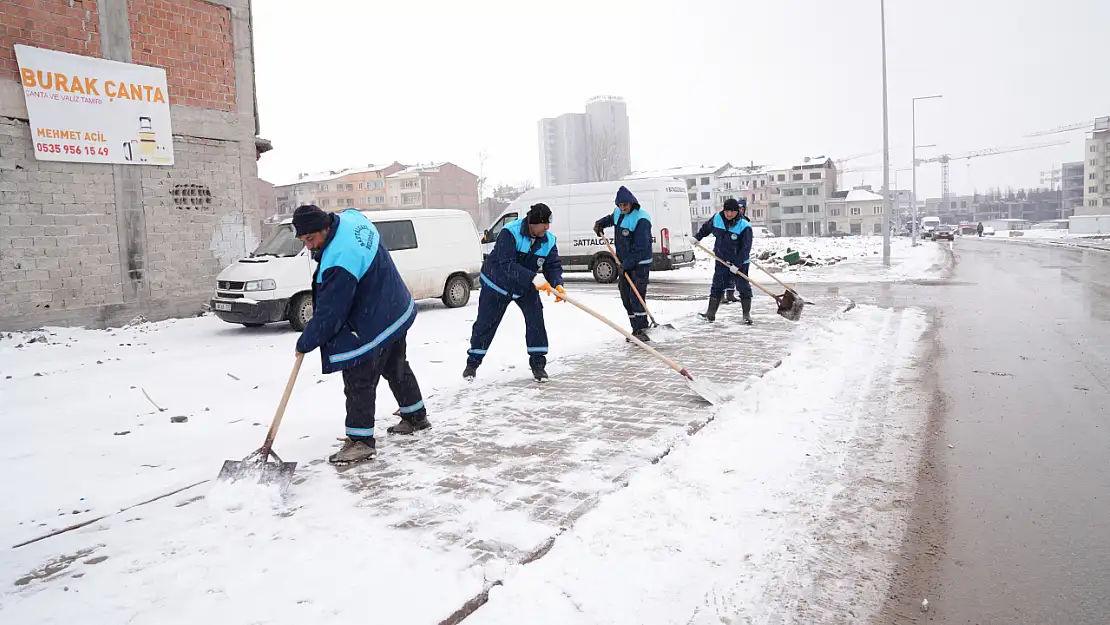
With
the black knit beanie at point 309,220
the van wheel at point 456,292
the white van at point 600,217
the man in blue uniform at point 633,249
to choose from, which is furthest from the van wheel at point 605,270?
the black knit beanie at point 309,220

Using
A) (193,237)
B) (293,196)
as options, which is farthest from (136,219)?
(293,196)

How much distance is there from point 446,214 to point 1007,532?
10969 mm

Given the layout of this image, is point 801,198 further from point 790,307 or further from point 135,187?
point 135,187

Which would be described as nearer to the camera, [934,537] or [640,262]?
[934,537]

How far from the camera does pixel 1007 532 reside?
3619mm

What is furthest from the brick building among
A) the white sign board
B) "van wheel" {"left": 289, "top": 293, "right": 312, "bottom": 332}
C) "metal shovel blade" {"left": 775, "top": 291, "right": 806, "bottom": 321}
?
"metal shovel blade" {"left": 775, "top": 291, "right": 806, "bottom": 321}

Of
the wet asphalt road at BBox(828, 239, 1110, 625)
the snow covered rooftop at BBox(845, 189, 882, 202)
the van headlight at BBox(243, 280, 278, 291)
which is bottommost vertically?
the wet asphalt road at BBox(828, 239, 1110, 625)

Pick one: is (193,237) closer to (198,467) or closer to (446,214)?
(446,214)

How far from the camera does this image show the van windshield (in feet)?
36.5

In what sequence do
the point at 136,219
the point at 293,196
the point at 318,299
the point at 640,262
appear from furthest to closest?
the point at 293,196 < the point at 136,219 < the point at 640,262 < the point at 318,299

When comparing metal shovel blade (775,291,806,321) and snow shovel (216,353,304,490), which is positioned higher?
metal shovel blade (775,291,806,321)

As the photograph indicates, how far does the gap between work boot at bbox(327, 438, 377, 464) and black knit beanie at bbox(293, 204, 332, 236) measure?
1.44 m

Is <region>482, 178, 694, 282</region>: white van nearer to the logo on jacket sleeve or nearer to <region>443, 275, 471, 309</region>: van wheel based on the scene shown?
<region>443, 275, 471, 309</region>: van wheel

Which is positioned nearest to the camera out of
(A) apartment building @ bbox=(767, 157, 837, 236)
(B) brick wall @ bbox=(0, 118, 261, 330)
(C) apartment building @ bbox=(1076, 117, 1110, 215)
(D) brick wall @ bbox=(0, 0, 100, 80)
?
(D) brick wall @ bbox=(0, 0, 100, 80)
